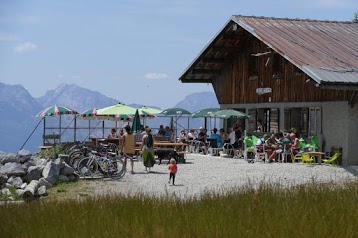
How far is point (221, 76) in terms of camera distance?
3472 centimetres

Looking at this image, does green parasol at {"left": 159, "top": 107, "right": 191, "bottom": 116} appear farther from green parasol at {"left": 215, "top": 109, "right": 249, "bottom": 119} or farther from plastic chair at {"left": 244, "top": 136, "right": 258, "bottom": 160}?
plastic chair at {"left": 244, "top": 136, "right": 258, "bottom": 160}

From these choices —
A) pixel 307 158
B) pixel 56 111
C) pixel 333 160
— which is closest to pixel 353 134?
pixel 333 160

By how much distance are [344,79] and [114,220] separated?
1508 cm

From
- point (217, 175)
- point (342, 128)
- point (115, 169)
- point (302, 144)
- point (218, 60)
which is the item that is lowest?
point (217, 175)

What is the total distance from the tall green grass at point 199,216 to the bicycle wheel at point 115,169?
7.93m

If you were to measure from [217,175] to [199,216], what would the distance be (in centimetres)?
1198

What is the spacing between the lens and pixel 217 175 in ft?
72.7

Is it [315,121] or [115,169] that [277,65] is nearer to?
[315,121]

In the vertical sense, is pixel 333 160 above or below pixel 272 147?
below

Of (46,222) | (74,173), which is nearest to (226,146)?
(74,173)

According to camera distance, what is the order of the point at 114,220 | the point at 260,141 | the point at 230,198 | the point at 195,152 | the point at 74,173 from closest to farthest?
the point at 114,220 < the point at 230,198 < the point at 74,173 < the point at 260,141 < the point at 195,152

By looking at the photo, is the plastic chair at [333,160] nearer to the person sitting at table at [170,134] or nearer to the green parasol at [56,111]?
the person sitting at table at [170,134]

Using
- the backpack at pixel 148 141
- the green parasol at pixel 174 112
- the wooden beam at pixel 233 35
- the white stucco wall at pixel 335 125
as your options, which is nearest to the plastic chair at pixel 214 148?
the wooden beam at pixel 233 35

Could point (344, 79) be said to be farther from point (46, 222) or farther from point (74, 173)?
point (46, 222)
